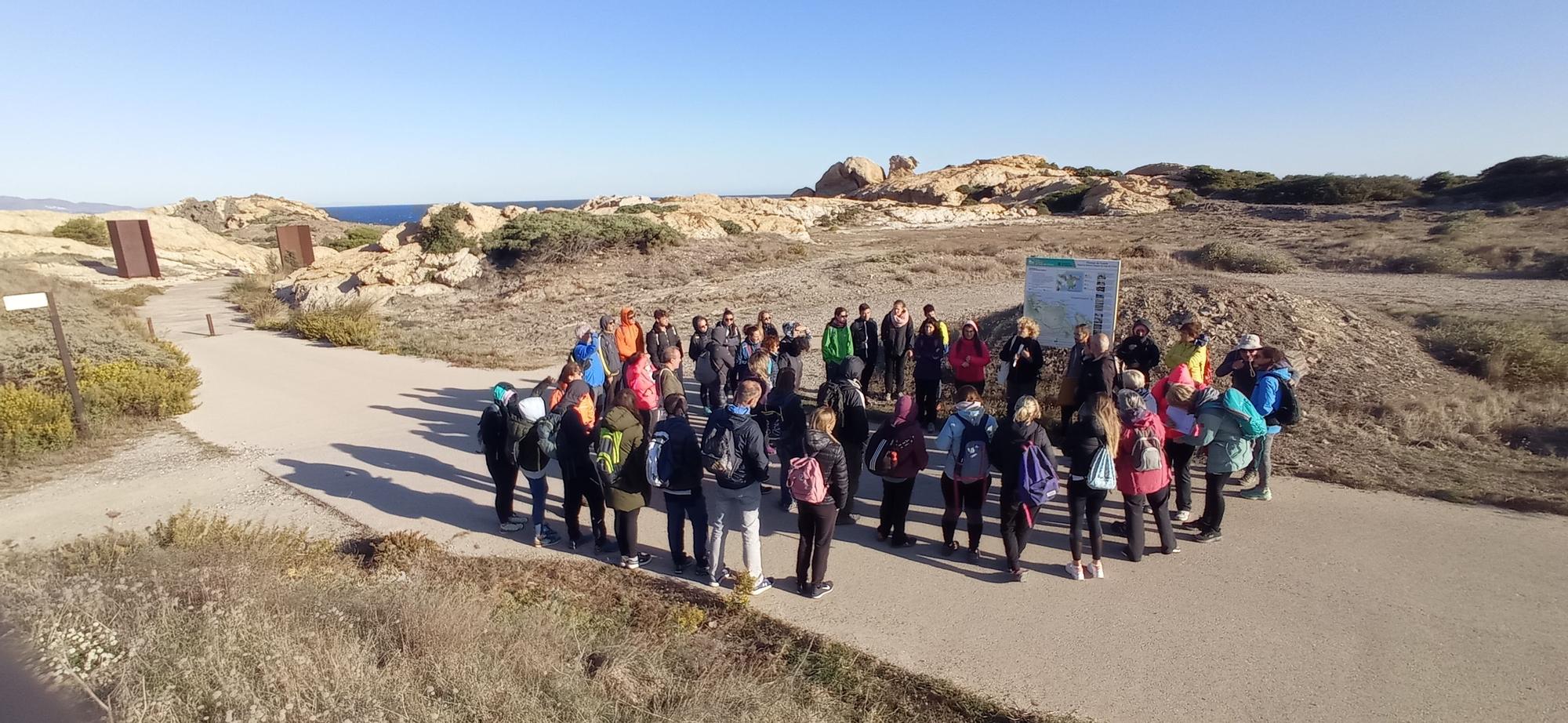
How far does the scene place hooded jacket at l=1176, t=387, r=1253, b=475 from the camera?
5754 millimetres

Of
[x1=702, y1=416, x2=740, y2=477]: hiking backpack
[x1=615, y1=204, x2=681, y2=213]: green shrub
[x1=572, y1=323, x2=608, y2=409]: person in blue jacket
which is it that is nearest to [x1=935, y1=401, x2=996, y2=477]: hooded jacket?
[x1=702, y1=416, x2=740, y2=477]: hiking backpack

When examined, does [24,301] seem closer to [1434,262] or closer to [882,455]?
[882,455]

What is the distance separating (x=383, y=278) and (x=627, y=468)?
2245 centimetres

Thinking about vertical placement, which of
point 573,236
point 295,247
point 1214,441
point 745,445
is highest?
point 573,236

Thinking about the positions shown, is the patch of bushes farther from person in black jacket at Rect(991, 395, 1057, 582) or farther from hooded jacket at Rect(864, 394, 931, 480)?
hooded jacket at Rect(864, 394, 931, 480)

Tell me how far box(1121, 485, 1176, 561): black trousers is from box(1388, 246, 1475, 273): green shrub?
63.9 feet

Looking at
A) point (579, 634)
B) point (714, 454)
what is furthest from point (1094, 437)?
point (579, 634)

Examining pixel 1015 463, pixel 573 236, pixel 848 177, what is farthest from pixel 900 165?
pixel 1015 463

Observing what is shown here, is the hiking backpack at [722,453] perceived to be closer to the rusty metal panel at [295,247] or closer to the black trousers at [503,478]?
the black trousers at [503,478]

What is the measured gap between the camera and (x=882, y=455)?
5551 mm

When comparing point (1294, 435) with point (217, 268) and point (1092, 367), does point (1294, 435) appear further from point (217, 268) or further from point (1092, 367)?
point (217, 268)

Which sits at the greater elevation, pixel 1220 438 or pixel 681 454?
pixel 681 454

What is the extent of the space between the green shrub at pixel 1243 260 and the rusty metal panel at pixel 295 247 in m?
33.7

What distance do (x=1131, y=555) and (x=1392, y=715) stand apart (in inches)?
73.8
